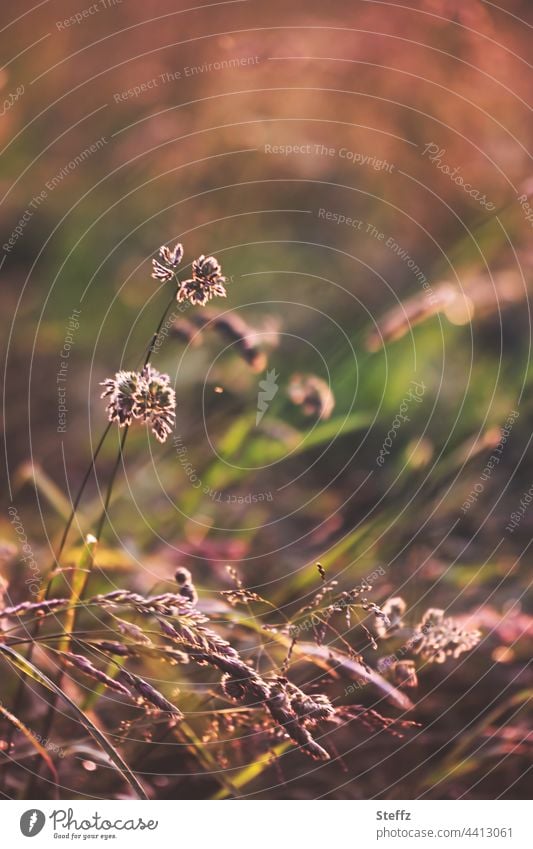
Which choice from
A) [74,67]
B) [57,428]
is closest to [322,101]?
[74,67]

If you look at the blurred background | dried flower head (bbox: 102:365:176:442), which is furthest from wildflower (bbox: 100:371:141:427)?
the blurred background

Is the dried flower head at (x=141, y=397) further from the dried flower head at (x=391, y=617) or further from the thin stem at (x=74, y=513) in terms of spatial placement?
the dried flower head at (x=391, y=617)

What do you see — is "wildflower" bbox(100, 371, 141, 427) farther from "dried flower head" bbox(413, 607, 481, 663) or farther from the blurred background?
"dried flower head" bbox(413, 607, 481, 663)

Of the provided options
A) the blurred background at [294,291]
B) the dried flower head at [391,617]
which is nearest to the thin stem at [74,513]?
the blurred background at [294,291]

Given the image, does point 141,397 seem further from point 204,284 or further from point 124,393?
point 204,284
